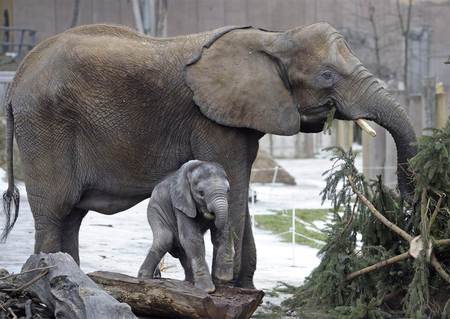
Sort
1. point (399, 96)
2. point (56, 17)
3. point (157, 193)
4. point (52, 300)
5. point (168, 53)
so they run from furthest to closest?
1. point (56, 17)
2. point (399, 96)
3. point (168, 53)
4. point (157, 193)
5. point (52, 300)

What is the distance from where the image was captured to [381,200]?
389 inches

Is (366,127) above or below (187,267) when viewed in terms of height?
above

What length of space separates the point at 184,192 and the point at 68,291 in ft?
3.40

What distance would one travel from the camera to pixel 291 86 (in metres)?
9.38

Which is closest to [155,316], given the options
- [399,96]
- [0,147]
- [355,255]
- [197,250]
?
[197,250]

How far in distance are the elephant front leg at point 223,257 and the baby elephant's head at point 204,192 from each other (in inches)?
6.6

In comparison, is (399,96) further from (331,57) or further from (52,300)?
(52,300)

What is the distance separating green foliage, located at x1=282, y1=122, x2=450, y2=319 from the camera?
8953mm

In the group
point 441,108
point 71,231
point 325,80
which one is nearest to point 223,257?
point 325,80

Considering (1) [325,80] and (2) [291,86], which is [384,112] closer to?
(1) [325,80]

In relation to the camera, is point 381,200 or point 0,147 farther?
point 0,147

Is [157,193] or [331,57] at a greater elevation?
[331,57]

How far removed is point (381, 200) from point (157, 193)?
196cm

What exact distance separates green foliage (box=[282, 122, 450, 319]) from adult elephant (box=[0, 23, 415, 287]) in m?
0.31
